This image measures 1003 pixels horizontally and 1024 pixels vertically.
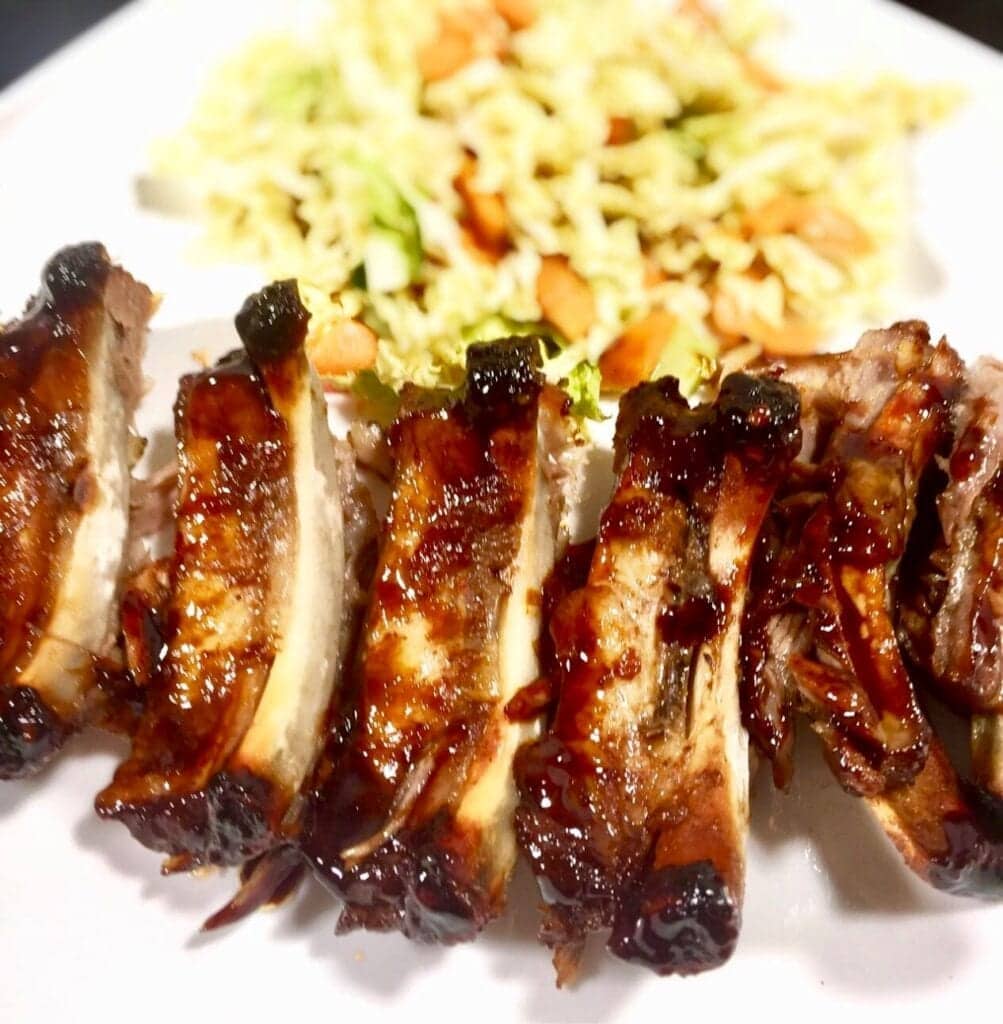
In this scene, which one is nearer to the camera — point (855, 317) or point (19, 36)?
point (855, 317)

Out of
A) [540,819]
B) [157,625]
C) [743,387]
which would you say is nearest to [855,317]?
[743,387]

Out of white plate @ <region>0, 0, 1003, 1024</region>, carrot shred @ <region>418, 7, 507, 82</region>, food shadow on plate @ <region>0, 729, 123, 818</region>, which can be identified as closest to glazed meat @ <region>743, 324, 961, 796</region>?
white plate @ <region>0, 0, 1003, 1024</region>

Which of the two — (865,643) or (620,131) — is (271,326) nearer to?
(865,643)

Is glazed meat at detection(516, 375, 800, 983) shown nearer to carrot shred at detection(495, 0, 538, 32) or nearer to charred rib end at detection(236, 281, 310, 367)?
charred rib end at detection(236, 281, 310, 367)

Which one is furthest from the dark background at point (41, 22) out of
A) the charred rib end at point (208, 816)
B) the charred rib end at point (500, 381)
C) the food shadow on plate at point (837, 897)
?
the charred rib end at point (208, 816)

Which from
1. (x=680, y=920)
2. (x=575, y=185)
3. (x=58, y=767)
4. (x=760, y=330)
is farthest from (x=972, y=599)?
(x=58, y=767)

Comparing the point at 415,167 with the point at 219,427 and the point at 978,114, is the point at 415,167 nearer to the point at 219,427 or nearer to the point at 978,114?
the point at 219,427
